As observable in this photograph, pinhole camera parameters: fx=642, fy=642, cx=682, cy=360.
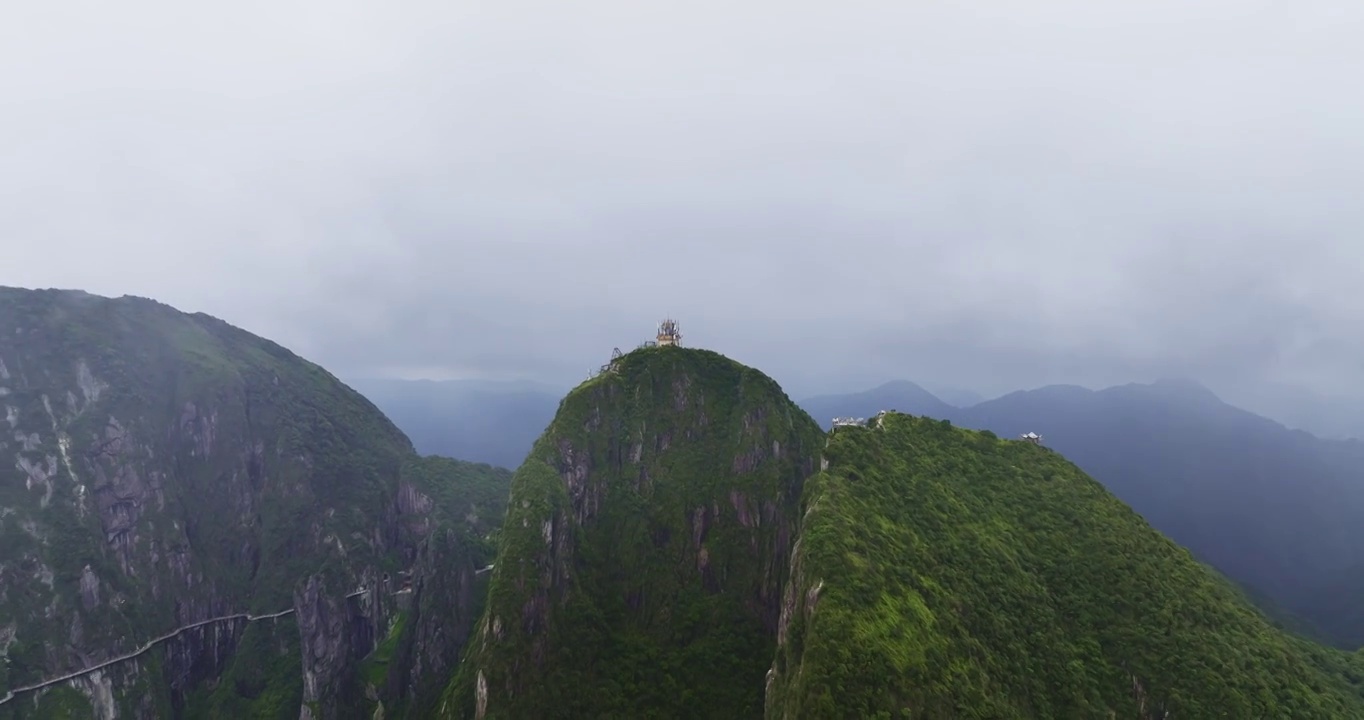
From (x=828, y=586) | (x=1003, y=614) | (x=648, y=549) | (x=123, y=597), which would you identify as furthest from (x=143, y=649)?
(x=1003, y=614)

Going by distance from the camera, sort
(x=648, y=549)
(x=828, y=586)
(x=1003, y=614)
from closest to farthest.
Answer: (x=828, y=586) < (x=1003, y=614) < (x=648, y=549)

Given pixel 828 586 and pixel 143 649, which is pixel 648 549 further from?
pixel 143 649

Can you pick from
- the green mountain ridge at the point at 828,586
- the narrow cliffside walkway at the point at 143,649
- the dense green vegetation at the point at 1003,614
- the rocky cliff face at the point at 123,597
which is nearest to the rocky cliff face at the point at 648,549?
the green mountain ridge at the point at 828,586

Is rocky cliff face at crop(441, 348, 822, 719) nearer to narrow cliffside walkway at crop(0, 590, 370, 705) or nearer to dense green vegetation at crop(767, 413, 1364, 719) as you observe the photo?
dense green vegetation at crop(767, 413, 1364, 719)

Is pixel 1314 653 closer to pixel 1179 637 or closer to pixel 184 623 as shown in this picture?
pixel 1179 637

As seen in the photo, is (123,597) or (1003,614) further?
(123,597)

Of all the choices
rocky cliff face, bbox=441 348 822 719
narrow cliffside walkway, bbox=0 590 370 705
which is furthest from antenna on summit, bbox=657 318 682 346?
narrow cliffside walkway, bbox=0 590 370 705
